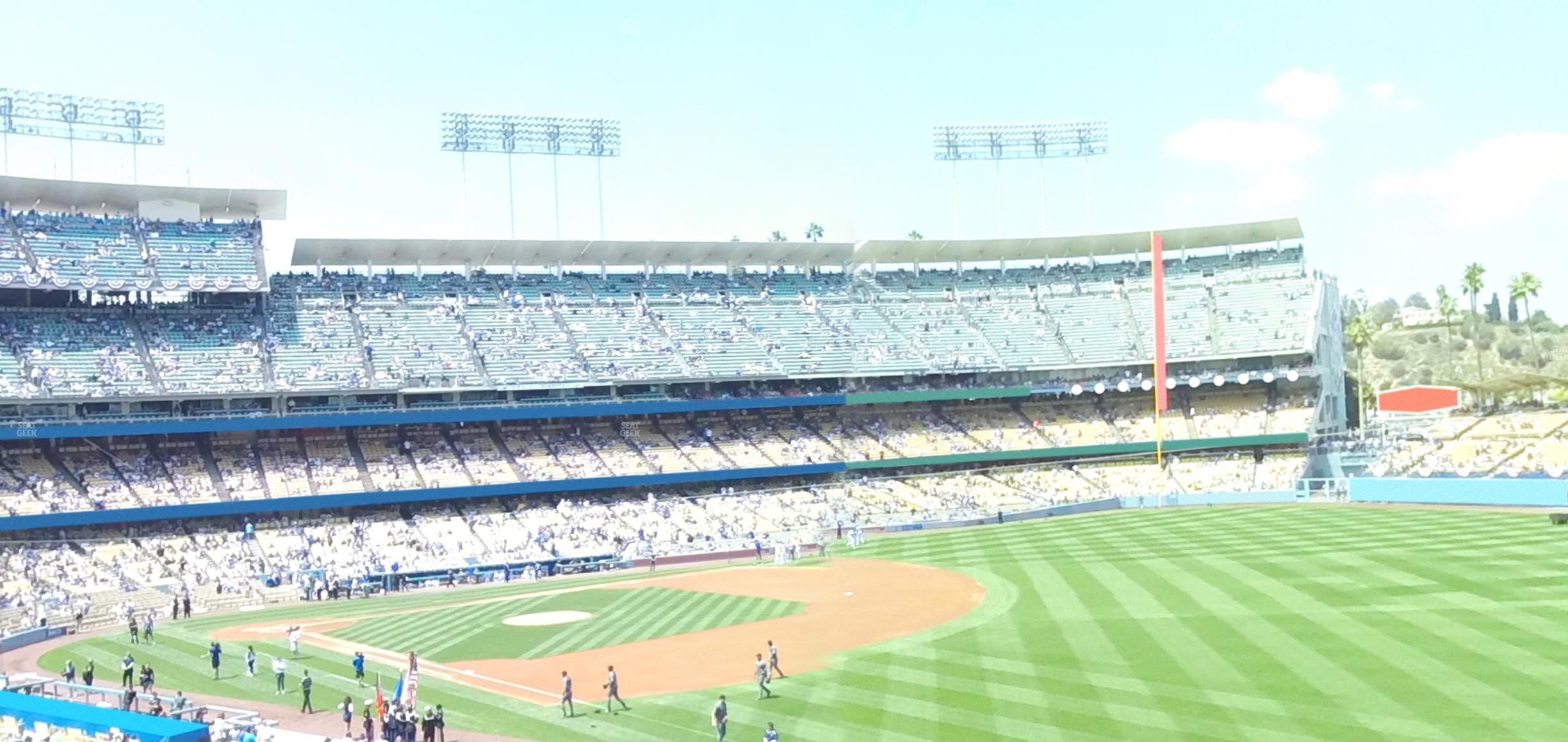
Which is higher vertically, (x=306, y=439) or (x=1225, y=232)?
(x=1225, y=232)

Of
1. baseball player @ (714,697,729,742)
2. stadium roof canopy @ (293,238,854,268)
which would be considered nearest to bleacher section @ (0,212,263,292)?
stadium roof canopy @ (293,238,854,268)

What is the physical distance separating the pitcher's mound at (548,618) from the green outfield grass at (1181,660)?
3.69 feet

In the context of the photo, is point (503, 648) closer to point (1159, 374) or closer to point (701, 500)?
point (701, 500)

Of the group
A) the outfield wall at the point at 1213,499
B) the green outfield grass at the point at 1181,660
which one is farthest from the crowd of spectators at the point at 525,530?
the green outfield grass at the point at 1181,660

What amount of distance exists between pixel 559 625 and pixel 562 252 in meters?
39.2

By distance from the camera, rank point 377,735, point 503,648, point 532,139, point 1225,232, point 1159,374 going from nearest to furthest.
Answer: point 377,735, point 503,648, point 1159,374, point 532,139, point 1225,232

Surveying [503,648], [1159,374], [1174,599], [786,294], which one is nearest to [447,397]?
[786,294]

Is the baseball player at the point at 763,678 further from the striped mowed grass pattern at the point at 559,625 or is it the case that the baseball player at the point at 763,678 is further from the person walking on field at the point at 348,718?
the person walking on field at the point at 348,718

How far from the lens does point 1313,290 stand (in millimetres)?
76875

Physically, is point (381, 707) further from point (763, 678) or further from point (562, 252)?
point (562, 252)

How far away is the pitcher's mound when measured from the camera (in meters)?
38.9

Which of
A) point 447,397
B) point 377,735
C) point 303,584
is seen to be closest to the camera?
point 377,735

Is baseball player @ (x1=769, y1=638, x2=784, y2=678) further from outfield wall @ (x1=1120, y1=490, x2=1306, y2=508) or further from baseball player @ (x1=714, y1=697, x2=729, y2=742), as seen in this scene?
outfield wall @ (x1=1120, y1=490, x2=1306, y2=508)

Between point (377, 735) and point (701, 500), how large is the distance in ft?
130
